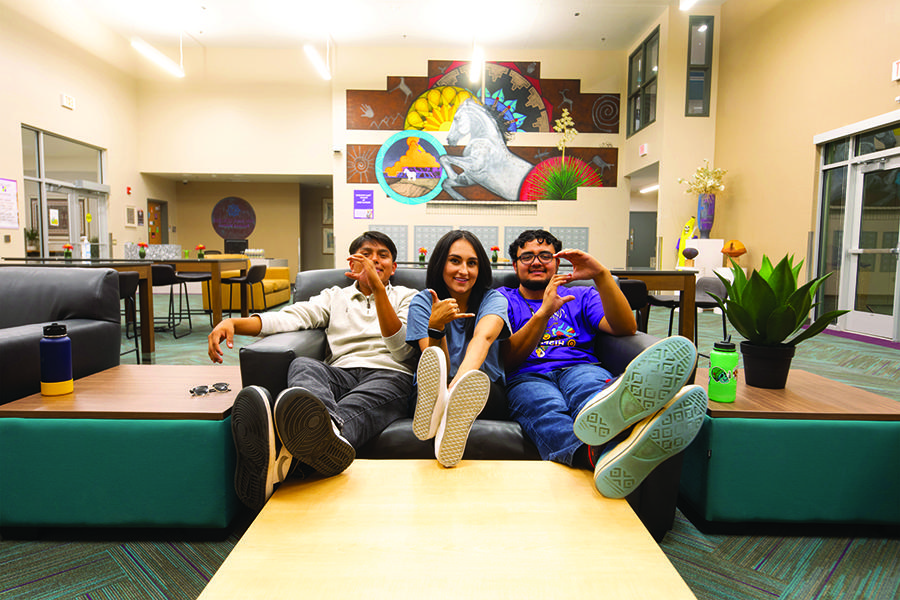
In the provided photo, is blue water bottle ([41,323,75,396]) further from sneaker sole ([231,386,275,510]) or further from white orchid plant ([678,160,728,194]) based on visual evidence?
white orchid plant ([678,160,728,194])

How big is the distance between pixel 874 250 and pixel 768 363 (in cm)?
463

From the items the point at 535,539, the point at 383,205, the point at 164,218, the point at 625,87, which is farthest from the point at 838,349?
the point at 164,218

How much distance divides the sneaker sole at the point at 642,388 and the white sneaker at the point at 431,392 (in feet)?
1.29

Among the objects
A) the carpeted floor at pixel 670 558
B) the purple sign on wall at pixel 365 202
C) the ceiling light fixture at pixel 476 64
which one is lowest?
the carpeted floor at pixel 670 558

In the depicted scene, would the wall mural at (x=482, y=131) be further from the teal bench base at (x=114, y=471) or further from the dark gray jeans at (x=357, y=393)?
the teal bench base at (x=114, y=471)

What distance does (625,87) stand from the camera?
9250 mm

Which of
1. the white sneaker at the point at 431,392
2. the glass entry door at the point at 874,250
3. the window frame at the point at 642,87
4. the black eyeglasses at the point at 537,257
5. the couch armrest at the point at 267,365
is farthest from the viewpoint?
the window frame at the point at 642,87

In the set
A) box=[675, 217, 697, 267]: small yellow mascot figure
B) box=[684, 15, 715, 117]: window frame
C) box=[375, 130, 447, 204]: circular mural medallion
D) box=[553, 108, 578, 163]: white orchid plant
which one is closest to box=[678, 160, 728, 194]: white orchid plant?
box=[675, 217, 697, 267]: small yellow mascot figure

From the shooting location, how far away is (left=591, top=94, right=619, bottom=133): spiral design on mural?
923 cm

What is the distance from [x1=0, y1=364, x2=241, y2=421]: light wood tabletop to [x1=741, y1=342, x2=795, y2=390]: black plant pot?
5.60 ft

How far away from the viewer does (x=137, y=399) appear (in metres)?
1.52

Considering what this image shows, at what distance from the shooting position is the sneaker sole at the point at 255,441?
117 cm

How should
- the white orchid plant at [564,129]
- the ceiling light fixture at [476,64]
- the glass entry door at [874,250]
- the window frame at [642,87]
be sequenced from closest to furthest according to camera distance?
the glass entry door at [874,250] → the ceiling light fixture at [476,64] → the window frame at [642,87] → the white orchid plant at [564,129]

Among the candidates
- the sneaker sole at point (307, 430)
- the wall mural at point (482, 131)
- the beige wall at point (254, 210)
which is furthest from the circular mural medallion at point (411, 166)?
the sneaker sole at point (307, 430)
